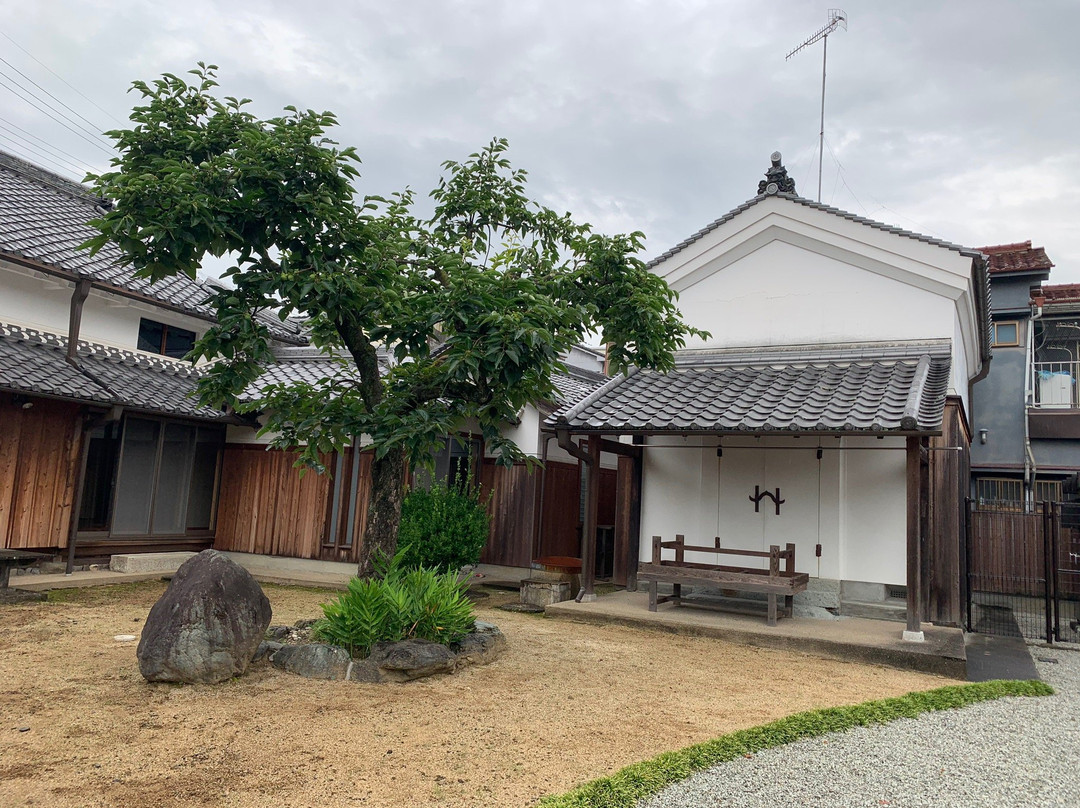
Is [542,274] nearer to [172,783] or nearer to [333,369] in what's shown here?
[172,783]

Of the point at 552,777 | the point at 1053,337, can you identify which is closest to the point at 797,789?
the point at 552,777

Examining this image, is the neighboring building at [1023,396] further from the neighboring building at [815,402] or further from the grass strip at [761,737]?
the grass strip at [761,737]

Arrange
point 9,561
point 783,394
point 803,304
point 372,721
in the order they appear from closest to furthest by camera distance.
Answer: point 372,721 < point 9,561 < point 783,394 < point 803,304

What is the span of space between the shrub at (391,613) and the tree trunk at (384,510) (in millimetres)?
149

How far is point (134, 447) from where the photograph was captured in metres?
12.4

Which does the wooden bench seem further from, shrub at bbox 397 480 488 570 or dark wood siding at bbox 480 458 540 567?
dark wood siding at bbox 480 458 540 567

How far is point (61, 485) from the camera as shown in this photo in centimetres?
1116

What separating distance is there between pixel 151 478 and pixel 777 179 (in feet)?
37.9

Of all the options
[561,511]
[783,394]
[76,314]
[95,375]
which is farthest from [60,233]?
[783,394]

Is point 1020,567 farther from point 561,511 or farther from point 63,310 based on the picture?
point 63,310

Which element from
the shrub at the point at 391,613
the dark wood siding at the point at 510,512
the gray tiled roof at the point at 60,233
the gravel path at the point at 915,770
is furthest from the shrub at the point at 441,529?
the gravel path at the point at 915,770

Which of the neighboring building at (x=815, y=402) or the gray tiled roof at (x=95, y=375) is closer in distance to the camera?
the neighboring building at (x=815, y=402)

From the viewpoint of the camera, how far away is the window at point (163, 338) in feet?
45.1

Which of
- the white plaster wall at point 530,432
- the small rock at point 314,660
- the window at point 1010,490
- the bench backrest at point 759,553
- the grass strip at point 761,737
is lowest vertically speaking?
the grass strip at point 761,737
